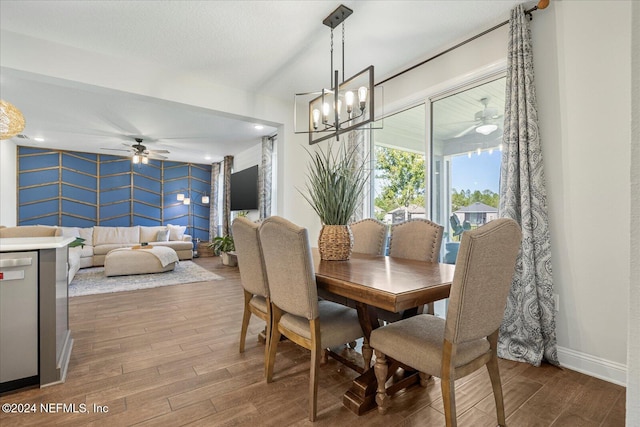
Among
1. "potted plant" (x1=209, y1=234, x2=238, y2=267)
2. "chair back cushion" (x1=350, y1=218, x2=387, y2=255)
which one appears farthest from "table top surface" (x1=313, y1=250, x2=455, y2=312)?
"potted plant" (x1=209, y1=234, x2=238, y2=267)

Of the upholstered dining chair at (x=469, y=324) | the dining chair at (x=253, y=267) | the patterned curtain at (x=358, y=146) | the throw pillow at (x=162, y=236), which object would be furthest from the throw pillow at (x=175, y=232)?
the upholstered dining chair at (x=469, y=324)

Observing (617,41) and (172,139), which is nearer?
(617,41)

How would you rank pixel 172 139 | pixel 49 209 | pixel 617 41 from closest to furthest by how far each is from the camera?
1. pixel 617 41
2. pixel 172 139
3. pixel 49 209

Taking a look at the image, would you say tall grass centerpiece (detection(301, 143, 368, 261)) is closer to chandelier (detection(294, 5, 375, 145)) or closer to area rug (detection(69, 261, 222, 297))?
chandelier (detection(294, 5, 375, 145))

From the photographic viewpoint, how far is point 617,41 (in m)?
1.91

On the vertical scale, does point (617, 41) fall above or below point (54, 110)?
below

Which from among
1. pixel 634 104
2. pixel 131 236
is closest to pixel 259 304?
pixel 634 104

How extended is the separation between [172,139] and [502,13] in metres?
5.85

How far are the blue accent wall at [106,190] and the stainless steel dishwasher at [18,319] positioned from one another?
660 cm

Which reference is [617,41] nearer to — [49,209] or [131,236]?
[131,236]

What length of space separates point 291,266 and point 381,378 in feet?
2.52

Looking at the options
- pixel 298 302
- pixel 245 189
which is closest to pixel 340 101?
pixel 298 302

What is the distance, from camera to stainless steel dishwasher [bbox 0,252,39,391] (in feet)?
5.54

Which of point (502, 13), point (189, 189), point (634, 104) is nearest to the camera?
point (634, 104)
